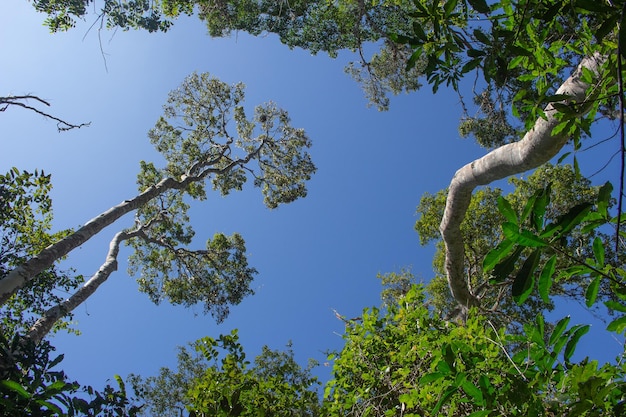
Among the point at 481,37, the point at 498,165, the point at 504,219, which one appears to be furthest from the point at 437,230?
the point at 481,37

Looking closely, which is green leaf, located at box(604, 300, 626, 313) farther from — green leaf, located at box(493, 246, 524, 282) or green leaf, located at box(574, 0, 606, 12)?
green leaf, located at box(574, 0, 606, 12)

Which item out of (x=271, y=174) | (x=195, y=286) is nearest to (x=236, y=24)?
(x=271, y=174)

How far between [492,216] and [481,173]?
6.60 metres

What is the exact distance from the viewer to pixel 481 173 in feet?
15.3

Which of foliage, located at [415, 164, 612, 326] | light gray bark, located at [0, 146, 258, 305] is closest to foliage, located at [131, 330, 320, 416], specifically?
light gray bark, located at [0, 146, 258, 305]

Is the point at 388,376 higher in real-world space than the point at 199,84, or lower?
lower

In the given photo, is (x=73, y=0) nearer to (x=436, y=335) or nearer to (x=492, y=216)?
(x=436, y=335)

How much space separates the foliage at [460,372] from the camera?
1.56m

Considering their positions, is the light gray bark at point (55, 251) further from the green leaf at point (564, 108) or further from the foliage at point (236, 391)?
the green leaf at point (564, 108)

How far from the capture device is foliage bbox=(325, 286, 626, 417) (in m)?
1.56

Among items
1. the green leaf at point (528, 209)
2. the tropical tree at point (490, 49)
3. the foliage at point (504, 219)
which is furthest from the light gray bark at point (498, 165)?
the foliage at point (504, 219)

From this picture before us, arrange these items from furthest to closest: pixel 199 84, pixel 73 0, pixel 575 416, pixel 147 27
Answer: pixel 199 84 → pixel 147 27 → pixel 73 0 → pixel 575 416

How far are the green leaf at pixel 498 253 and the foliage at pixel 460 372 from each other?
558 mm

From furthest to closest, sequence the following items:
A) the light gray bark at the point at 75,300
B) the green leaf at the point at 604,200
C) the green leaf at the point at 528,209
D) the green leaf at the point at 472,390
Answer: the light gray bark at the point at 75,300 → the green leaf at the point at 472,390 → the green leaf at the point at 604,200 → the green leaf at the point at 528,209
